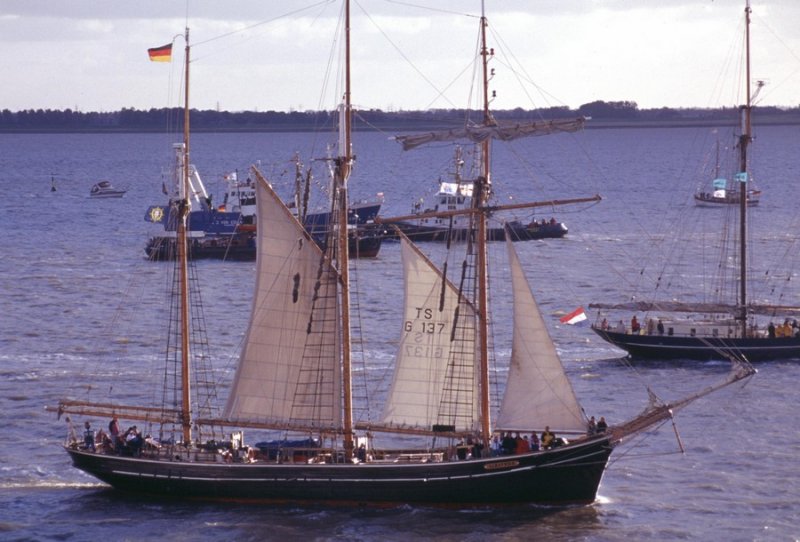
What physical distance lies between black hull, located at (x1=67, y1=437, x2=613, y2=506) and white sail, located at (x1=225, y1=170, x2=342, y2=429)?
7.25 ft

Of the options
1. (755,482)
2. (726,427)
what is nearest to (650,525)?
(755,482)

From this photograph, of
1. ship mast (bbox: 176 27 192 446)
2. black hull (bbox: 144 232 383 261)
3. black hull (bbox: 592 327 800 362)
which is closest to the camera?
ship mast (bbox: 176 27 192 446)

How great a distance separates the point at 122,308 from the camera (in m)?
88.8

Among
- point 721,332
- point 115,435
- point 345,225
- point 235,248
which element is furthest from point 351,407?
point 235,248

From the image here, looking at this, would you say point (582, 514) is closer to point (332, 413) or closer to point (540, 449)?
point (540, 449)

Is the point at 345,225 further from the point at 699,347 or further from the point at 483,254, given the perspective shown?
the point at 699,347

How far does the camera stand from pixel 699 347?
242 feet

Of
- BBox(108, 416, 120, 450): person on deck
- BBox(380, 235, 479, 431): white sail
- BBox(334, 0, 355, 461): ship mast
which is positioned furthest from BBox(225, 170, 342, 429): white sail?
BBox(108, 416, 120, 450): person on deck

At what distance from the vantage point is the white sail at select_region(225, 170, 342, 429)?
48.8 meters

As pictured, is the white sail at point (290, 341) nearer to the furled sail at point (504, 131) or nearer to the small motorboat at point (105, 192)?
the furled sail at point (504, 131)

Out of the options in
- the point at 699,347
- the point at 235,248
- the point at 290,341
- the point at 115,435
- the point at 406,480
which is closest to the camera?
the point at 406,480

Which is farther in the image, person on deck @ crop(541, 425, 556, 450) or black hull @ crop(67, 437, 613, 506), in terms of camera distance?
person on deck @ crop(541, 425, 556, 450)

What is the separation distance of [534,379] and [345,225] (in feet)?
26.5

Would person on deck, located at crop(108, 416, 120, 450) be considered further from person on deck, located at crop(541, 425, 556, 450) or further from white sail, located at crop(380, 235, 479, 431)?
person on deck, located at crop(541, 425, 556, 450)
